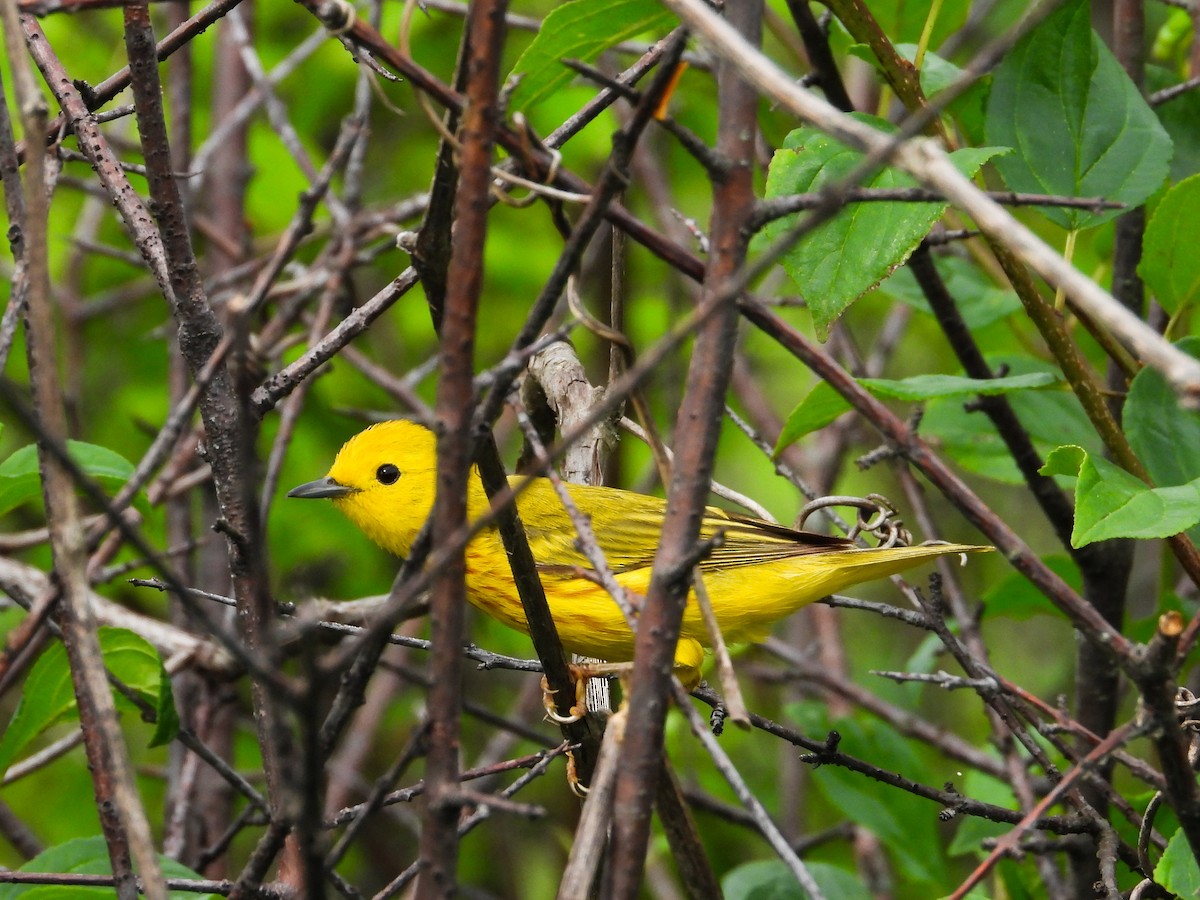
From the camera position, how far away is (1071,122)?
2523 millimetres

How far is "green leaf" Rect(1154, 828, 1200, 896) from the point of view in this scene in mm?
1803

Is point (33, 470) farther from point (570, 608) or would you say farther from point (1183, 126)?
point (1183, 126)

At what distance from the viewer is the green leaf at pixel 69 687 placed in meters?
2.34

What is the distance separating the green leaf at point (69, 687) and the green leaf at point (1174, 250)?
207cm

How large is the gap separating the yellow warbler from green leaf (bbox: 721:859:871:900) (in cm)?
61

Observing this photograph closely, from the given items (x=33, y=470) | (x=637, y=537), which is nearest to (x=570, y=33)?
(x=33, y=470)

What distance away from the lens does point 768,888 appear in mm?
2986

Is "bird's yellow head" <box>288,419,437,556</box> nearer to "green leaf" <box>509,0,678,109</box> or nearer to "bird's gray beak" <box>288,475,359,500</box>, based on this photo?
"bird's gray beak" <box>288,475,359,500</box>

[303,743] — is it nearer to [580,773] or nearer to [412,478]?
[580,773]

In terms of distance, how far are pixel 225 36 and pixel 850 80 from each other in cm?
277

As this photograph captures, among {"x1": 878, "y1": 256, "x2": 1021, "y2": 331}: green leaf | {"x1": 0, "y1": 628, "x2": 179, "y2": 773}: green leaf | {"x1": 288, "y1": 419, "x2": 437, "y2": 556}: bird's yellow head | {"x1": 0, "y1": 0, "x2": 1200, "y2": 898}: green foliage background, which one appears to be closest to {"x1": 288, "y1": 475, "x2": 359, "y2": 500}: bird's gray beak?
{"x1": 288, "y1": 419, "x2": 437, "y2": 556}: bird's yellow head

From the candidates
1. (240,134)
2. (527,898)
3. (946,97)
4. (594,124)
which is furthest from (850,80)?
(946,97)

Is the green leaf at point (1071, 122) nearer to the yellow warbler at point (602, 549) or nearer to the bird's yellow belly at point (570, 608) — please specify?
the yellow warbler at point (602, 549)

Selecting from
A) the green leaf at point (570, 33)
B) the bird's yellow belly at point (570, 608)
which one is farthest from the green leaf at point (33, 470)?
the bird's yellow belly at point (570, 608)
